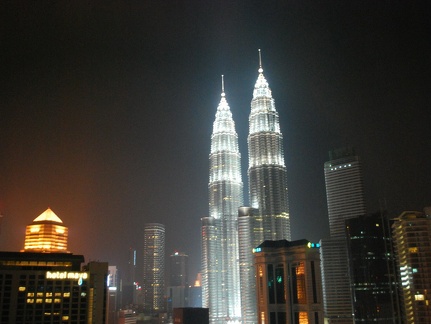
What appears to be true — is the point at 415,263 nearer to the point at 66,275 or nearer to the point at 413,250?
the point at 413,250

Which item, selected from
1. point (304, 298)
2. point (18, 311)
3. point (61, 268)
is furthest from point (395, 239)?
point (18, 311)

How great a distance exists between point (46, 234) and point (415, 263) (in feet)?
418

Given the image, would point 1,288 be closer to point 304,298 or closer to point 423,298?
point 304,298

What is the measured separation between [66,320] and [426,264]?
364 ft

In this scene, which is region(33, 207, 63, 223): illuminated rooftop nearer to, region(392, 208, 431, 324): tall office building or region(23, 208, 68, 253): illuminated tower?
region(23, 208, 68, 253): illuminated tower

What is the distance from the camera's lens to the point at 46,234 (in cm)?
17762

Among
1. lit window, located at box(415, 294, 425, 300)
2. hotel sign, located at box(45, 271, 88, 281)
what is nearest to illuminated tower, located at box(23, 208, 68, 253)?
hotel sign, located at box(45, 271, 88, 281)

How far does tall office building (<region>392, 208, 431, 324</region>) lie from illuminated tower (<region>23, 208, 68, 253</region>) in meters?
120

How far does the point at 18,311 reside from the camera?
379ft

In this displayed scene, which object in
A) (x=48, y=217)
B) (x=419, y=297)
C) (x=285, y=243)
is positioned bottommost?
(x=419, y=297)

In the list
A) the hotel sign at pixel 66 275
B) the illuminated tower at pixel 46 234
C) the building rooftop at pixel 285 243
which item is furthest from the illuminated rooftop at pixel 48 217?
the building rooftop at pixel 285 243

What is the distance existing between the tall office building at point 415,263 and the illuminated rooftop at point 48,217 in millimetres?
122472

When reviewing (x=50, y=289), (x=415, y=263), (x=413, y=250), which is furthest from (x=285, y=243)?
(x=50, y=289)

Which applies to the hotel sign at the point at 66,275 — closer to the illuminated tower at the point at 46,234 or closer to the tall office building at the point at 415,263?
the illuminated tower at the point at 46,234
